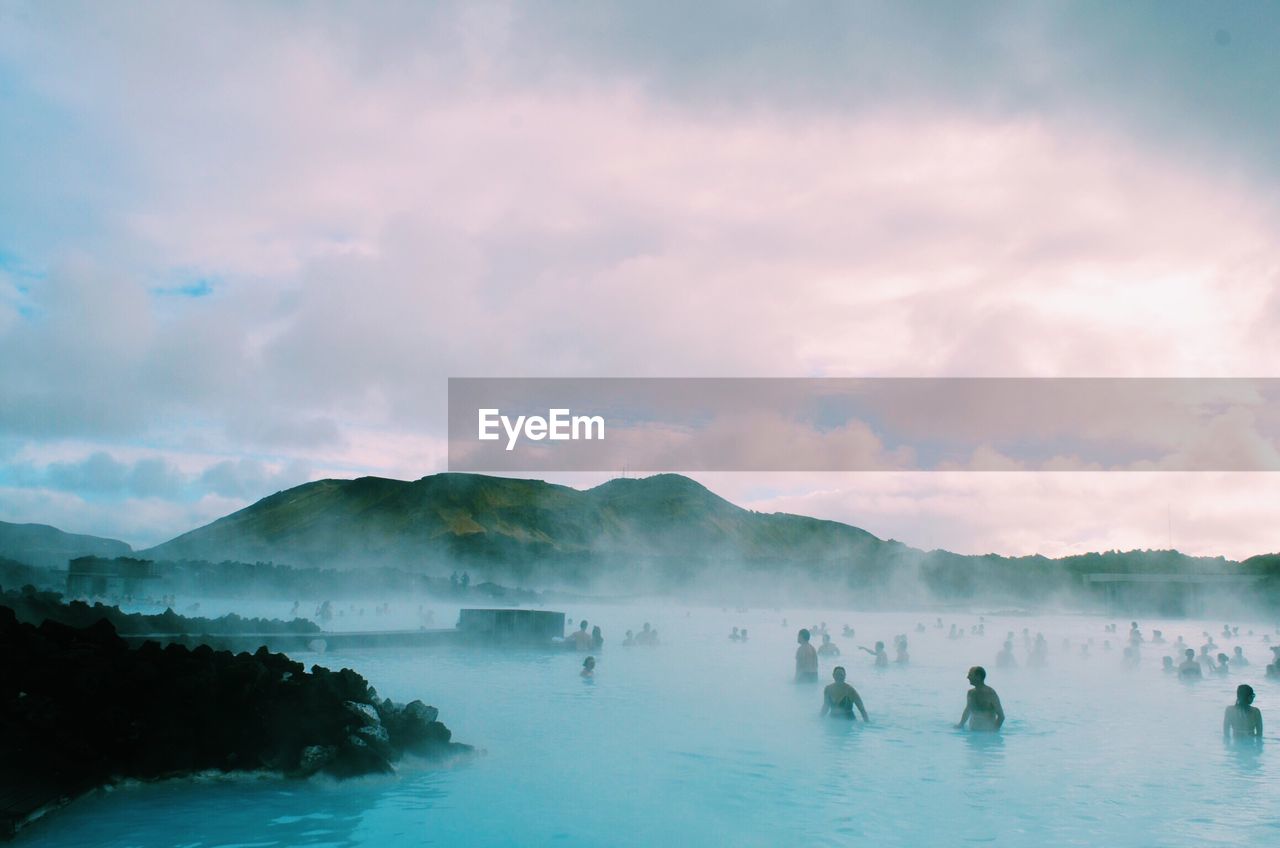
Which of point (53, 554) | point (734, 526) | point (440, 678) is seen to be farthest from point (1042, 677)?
point (734, 526)

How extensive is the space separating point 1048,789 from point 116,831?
31.6ft

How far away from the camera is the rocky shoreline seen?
805cm

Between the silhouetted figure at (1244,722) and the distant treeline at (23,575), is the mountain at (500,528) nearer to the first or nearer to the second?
the distant treeline at (23,575)

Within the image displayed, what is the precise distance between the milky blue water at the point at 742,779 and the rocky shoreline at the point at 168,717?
0.27m

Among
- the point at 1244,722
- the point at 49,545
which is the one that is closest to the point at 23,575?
the point at 1244,722

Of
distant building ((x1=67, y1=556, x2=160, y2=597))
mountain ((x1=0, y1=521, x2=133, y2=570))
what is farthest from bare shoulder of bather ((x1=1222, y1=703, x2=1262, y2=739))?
mountain ((x1=0, y1=521, x2=133, y2=570))

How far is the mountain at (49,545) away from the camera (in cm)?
7545

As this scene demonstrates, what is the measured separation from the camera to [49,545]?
304ft

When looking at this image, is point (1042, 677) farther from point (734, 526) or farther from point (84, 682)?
point (734, 526)

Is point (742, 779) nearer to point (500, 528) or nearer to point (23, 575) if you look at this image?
point (23, 575)

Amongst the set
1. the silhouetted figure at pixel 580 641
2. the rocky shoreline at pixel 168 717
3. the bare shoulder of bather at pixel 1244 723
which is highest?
the rocky shoreline at pixel 168 717

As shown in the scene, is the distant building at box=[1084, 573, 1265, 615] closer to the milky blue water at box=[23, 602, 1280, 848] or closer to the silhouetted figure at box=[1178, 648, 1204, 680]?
the silhouetted figure at box=[1178, 648, 1204, 680]

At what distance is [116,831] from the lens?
736 centimetres

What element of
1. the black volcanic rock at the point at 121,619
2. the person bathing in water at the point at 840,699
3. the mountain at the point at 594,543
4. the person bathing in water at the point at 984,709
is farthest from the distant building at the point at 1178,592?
the black volcanic rock at the point at 121,619
